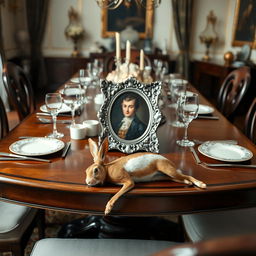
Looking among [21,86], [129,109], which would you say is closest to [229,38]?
[21,86]

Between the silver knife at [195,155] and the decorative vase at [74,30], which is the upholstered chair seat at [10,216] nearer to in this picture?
the silver knife at [195,155]

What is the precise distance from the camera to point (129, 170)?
948mm

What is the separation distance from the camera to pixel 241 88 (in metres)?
2.12

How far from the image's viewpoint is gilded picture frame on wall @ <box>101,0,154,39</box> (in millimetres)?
5418

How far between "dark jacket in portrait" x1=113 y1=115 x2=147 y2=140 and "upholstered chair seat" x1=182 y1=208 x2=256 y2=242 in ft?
1.43

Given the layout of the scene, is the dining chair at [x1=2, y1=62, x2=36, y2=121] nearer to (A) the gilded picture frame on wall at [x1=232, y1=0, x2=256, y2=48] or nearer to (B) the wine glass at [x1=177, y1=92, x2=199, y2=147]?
(B) the wine glass at [x1=177, y1=92, x2=199, y2=147]

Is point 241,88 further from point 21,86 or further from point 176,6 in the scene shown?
point 176,6

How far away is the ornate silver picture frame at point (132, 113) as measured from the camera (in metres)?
1.12

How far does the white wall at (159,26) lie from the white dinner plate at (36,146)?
4.68 m

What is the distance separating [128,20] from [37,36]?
1.59 m

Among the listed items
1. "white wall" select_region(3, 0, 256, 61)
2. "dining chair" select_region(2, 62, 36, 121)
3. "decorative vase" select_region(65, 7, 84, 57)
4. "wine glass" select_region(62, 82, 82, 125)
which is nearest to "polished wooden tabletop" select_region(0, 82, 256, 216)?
"wine glass" select_region(62, 82, 82, 125)

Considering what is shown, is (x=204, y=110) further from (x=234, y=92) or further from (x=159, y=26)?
(x=159, y=26)

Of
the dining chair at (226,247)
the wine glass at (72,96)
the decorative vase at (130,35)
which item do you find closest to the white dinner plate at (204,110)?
the wine glass at (72,96)

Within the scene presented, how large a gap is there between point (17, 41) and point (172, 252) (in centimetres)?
544
